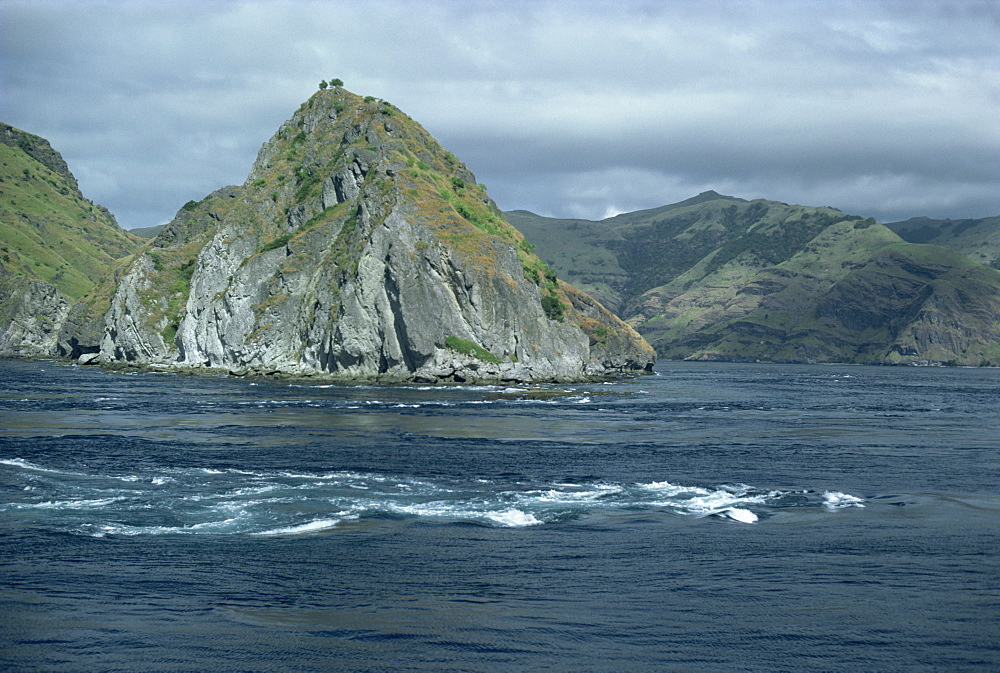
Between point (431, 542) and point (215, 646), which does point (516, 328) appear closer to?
point (431, 542)

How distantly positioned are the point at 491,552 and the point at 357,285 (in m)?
114

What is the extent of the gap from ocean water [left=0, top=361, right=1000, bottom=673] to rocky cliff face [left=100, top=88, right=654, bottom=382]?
236ft

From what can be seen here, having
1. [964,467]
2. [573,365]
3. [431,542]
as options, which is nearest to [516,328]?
[573,365]

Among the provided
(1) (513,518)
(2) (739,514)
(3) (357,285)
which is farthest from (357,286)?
(2) (739,514)

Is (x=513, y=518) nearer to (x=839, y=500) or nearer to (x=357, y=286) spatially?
(x=839, y=500)

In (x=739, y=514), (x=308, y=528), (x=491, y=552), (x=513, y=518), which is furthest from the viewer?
(x=739, y=514)

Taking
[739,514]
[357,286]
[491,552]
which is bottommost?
[491,552]

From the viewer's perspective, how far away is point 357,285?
5576 inches

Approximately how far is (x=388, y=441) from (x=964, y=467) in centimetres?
3889

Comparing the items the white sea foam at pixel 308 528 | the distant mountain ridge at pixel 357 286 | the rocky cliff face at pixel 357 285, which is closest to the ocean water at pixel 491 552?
the white sea foam at pixel 308 528

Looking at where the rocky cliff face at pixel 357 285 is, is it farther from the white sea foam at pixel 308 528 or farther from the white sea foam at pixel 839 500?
the white sea foam at pixel 308 528

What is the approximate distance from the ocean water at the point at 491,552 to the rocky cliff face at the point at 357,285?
71.8 metres

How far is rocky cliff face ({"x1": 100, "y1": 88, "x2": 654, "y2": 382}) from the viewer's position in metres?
139

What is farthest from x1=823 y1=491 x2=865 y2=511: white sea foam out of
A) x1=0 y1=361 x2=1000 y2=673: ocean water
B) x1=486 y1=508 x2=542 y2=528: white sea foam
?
x1=486 y1=508 x2=542 y2=528: white sea foam
